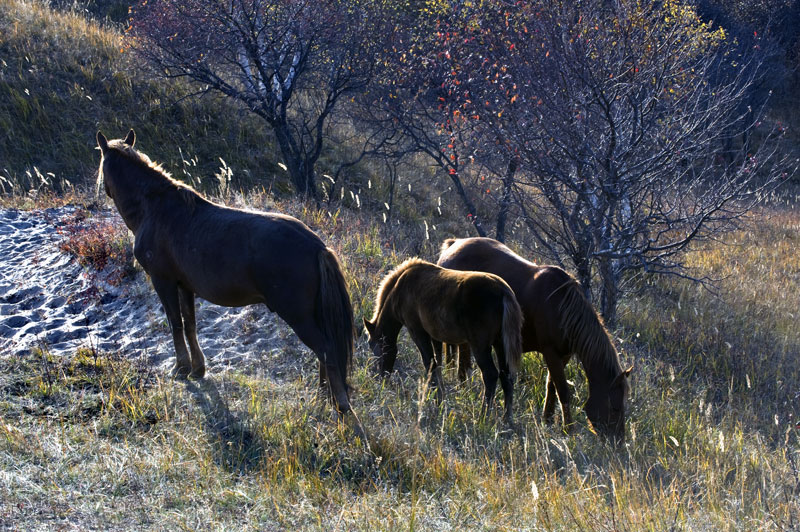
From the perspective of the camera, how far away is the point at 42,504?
3859 mm

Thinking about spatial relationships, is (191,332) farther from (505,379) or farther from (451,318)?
(505,379)

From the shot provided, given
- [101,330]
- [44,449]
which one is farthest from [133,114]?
[44,449]

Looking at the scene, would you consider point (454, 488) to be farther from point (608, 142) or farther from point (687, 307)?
point (687, 307)

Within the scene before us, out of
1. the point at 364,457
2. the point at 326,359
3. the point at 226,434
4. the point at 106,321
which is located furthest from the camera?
the point at 106,321

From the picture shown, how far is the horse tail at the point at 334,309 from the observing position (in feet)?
17.9

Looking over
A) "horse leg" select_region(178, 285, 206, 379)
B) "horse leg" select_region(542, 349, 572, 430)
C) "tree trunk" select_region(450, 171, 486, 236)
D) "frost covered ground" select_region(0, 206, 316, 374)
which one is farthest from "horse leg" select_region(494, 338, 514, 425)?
Answer: "tree trunk" select_region(450, 171, 486, 236)

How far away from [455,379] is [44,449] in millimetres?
3785

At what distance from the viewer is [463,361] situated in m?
6.96

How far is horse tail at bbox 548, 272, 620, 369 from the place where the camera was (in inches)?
231

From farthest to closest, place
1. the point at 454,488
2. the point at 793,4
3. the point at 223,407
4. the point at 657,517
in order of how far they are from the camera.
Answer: the point at 793,4
the point at 223,407
the point at 454,488
the point at 657,517

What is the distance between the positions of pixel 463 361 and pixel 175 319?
110 inches

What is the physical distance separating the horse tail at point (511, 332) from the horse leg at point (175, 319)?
2.85 metres

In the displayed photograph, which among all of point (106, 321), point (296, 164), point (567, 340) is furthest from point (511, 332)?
point (296, 164)

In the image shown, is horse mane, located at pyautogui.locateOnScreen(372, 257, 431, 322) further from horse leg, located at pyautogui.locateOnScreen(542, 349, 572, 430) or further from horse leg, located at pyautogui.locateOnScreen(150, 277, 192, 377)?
horse leg, located at pyautogui.locateOnScreen(150, 277, 192, 377)
